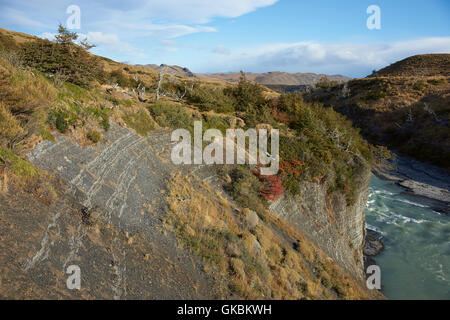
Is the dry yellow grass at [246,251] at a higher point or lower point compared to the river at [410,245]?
higher

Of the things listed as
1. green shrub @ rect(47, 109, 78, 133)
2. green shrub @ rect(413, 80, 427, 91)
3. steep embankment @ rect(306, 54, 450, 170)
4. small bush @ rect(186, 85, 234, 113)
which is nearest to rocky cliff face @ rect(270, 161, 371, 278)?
small bush @ rect(186, 85, 234, 113)

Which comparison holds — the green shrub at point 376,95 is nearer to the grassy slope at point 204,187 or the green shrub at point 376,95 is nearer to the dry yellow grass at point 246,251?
the grassy slope at point 204,187

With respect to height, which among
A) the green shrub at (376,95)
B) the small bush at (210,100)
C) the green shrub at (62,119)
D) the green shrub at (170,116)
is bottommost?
the green shrub at (62,119)

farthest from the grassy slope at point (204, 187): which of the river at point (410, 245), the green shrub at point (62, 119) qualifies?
the river at point (410, 245)

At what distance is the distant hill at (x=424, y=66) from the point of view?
79444mm

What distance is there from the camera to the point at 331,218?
60.5 feet

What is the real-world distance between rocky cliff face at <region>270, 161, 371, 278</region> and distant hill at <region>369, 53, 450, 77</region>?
76.0 meters

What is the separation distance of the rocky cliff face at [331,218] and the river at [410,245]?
2.31 meters

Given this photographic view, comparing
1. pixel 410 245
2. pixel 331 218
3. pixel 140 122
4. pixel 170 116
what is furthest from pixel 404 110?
pixel 140 122

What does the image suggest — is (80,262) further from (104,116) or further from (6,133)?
(104,116)

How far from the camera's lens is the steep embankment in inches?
1748

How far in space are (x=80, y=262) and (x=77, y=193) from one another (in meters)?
2.74

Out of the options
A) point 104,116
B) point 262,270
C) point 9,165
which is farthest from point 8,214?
point 262,270

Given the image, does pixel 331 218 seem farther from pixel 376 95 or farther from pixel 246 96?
pixel 376 95
